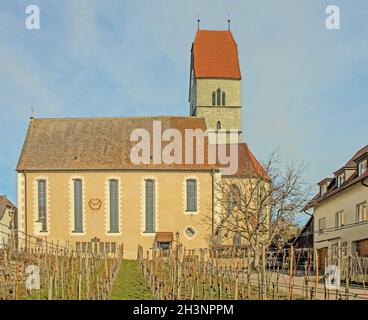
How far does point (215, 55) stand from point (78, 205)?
23.4m

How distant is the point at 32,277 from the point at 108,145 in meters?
19.8

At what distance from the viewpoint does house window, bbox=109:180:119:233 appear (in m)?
29.8

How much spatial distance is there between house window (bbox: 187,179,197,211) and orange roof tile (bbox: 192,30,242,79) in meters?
17.8

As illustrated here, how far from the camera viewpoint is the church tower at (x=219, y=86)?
44656 millimetres

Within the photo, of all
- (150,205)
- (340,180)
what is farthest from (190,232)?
(340,180)

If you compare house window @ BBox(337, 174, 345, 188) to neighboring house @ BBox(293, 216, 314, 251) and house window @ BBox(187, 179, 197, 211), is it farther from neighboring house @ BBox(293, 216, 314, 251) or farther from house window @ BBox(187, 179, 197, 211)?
house window @ BBox(187, 179, 197, 211)

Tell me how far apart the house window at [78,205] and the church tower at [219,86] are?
17022mm

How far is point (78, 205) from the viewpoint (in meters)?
30.2

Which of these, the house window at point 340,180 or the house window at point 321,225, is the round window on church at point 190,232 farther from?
the house window at point 340,180

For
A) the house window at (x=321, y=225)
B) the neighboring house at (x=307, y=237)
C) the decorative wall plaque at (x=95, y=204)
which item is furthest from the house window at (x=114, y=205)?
the house window at (x=321, y=225)

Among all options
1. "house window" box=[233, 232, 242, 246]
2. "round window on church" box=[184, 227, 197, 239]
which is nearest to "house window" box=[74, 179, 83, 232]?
"round window on church" box=[184, 227, 197, 239]

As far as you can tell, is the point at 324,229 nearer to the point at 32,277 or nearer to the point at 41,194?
the point at 32,277

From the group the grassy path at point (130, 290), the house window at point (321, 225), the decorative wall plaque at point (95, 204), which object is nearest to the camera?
the grassy path at point (130, 290)

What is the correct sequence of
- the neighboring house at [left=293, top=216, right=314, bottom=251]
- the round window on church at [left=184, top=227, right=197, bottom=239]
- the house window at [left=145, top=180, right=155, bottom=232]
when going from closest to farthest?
the neighboring house at [left=293, top=216, right=314, bottom=251] < the round window on church at [left=184, top=227, right=197, bottom=239] < the house window at [left=145, top=180, right=155, bottom=232]
